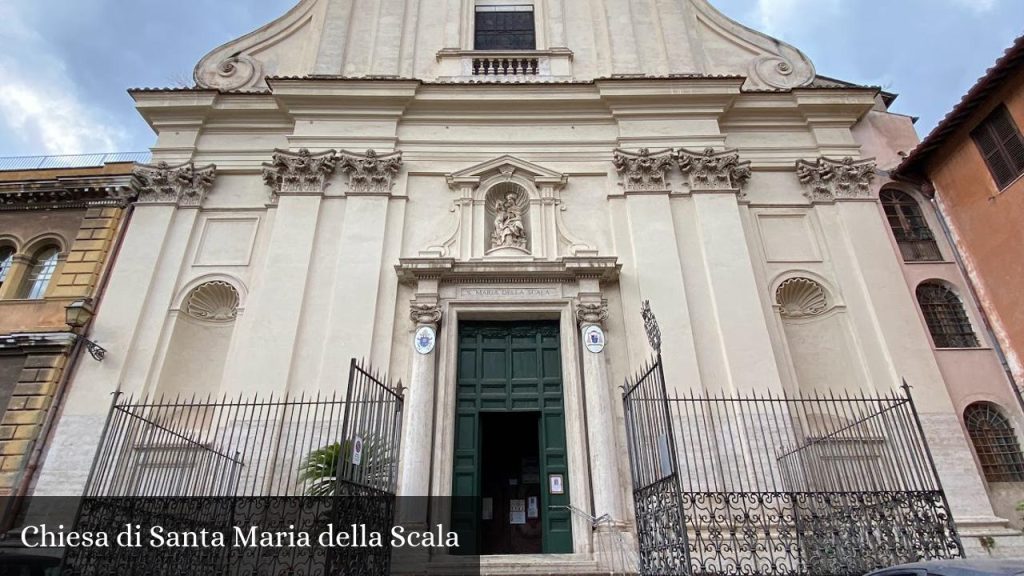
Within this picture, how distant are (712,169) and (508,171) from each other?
13.7 feet

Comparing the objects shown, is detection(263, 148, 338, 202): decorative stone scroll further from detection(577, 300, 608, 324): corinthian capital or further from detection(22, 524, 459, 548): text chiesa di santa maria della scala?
detection(22, 524, 459, 548): text chiesa di santa maria della scala

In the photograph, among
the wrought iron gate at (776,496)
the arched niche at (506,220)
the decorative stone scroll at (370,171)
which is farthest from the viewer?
the decorative stone scroll at (370,171)

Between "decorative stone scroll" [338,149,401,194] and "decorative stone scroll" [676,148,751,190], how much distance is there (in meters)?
5.89

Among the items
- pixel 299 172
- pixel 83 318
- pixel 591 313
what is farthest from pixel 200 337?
pixel 591 313

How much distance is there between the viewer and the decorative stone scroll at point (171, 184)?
12.0 meters

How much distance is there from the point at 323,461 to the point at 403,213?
5.52 metres

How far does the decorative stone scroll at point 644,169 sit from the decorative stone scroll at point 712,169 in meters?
0.36

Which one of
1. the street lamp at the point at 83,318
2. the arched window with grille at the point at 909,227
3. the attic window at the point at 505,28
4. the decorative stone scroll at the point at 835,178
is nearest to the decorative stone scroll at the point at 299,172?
the street lamp at the point at 83,318

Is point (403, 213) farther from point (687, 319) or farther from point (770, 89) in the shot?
point (770, 89)

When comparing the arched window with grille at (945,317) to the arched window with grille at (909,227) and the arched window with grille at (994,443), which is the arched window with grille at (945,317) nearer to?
the arched window with grille at (909,227)

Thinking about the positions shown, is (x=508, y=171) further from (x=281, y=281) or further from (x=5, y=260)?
(x=5, y=260)

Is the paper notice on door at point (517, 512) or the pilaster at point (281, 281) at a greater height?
the pilaster at point (281, 281)

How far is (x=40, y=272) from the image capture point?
38.4ft

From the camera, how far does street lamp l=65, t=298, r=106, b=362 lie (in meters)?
10.2
